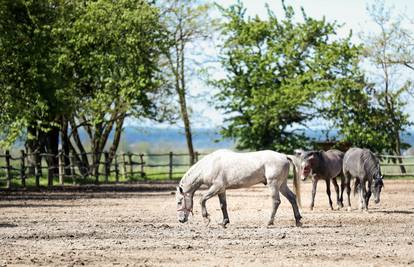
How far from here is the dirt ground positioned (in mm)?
12820

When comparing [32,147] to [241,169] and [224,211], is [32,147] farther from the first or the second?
[224,211]

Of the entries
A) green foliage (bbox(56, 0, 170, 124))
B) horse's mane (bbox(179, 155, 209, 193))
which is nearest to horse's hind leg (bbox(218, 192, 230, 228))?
horse's mane (bbox(179, 155, 209, 193))

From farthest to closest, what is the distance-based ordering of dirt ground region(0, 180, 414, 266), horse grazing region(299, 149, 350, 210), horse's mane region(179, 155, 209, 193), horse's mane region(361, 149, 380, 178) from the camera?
horse grazing region(299, 149, 350, 210) < horse's mane region(361, 149, 380, 178) < horse's mane region(179, 155, 209, 193) < dirt ground region(0, 180, 414, 266)

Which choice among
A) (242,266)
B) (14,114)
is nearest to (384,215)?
(242,266)

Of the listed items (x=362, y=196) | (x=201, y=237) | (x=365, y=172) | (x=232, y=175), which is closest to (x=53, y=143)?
(x=365, y=172)

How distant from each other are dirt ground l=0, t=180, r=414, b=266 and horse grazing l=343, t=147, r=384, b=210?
492mm

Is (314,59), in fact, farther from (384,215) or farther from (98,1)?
(384,215)

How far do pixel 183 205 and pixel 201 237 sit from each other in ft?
9.25

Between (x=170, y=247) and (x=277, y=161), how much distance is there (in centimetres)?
482

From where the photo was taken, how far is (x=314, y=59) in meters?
53.1

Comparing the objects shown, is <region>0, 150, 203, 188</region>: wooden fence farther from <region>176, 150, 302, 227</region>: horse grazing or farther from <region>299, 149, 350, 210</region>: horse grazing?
<region>176, 150, 302, 227</region>: horse grazing

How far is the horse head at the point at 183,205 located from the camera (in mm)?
18391

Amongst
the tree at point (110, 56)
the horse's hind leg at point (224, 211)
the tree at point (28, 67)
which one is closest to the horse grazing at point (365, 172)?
the horse's hind leg at point (224, 211)

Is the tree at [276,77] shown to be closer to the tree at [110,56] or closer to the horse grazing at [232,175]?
the tree at [110,56]
